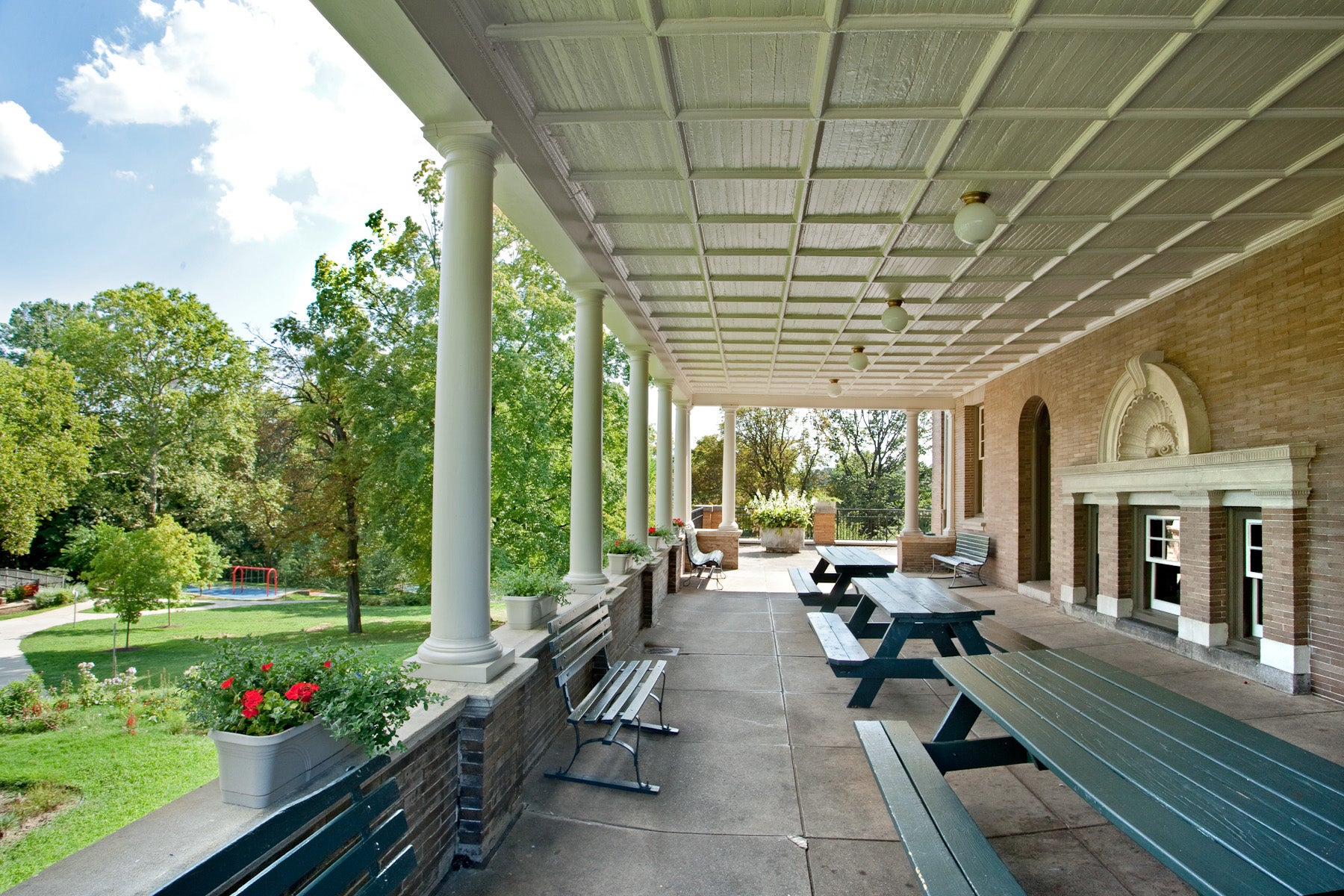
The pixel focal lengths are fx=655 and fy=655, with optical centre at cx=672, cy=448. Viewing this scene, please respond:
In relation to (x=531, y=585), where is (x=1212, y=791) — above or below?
below

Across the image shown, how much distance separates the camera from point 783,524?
693 inches

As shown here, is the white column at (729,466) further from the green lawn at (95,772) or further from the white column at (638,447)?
the green lawn at (95,772)

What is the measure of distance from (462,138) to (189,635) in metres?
25.8

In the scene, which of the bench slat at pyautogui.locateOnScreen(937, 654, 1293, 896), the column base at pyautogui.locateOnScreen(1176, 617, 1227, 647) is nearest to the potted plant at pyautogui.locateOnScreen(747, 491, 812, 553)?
the column base at pyautogui.locateOnScreen(1176, 617, 1227, 647)

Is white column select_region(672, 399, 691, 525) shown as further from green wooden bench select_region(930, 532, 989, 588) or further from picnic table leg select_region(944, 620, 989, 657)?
picnic table leg select_region(944, 620, 989, 657)

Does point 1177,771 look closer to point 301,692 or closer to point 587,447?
point 301,692

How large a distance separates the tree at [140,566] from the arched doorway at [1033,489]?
1996cm

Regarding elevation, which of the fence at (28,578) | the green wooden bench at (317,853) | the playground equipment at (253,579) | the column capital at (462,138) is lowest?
the playground equipment at (253,579)

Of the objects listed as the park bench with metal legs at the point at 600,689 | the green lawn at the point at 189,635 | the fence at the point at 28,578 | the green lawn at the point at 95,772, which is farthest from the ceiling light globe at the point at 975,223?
the fence at the point at 28,578

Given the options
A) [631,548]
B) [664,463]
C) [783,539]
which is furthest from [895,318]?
[783,539]

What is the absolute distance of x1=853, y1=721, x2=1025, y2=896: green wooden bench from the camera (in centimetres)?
204

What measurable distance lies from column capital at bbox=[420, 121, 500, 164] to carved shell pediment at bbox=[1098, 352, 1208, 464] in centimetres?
688

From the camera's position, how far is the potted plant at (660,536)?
32.7 ft

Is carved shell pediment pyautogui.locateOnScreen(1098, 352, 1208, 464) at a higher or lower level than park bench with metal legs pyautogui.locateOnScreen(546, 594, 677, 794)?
higher
